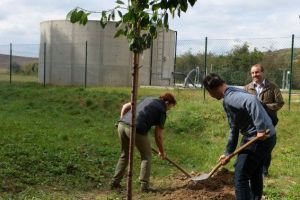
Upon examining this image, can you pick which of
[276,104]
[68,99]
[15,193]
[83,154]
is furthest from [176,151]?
[68,99]

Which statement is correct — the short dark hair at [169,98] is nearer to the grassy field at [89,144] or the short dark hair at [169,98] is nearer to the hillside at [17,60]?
the grassy field at [89,144]

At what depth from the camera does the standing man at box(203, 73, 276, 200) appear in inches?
200

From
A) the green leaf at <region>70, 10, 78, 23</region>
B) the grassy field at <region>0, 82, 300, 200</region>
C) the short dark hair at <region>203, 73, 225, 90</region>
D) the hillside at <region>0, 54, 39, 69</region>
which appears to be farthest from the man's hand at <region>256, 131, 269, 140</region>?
the hillside at <region>0, 54, 39, 69</region>

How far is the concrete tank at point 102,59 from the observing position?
27469 mm

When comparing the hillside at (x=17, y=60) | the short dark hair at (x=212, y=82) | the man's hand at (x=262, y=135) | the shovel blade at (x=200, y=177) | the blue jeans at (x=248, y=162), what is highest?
the hillside at (x=17, y=60)

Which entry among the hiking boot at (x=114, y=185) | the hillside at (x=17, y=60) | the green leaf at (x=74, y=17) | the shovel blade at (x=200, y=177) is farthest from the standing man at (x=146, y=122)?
the hillside at (x=17, y=60)

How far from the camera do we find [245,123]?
532 cm

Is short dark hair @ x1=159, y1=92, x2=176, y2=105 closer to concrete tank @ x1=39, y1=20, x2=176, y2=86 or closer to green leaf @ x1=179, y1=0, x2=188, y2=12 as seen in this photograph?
green leaf @ x1=179, y1=0, x2=188, y2=12

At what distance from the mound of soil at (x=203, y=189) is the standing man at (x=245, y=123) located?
62.6 inches

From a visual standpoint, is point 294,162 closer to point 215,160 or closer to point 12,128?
point 215,160

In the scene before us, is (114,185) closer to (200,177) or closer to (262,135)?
(200,177)

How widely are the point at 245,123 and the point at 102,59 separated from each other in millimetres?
23090

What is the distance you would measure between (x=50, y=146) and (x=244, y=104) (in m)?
5.62

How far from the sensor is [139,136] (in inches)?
274
